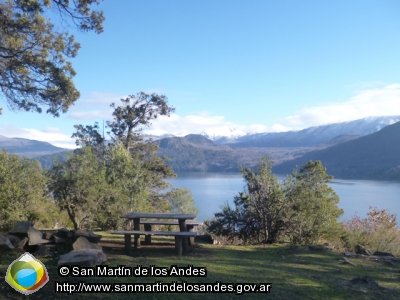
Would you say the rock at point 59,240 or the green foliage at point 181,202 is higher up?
the rock at point 59,240

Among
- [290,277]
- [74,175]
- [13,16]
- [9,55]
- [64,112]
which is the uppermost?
[13,16]

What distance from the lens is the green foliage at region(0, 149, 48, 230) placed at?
37.8 ft

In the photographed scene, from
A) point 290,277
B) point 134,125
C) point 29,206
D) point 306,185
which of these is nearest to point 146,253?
point 290,277

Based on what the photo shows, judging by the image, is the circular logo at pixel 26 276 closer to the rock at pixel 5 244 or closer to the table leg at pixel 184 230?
the rock at pixel 5 244

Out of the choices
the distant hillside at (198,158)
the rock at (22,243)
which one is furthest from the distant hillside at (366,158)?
the rock at (22,243)

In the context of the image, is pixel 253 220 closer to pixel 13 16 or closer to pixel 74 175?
pixel 74 175

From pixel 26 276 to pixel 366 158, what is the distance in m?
118

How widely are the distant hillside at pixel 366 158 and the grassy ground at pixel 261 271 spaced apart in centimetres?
7809

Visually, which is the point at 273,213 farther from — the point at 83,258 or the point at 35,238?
the point at 83,258

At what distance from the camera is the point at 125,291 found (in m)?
5.27

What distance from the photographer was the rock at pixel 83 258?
593cm

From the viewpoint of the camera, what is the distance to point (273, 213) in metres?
13.2

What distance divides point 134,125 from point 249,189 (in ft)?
53.0

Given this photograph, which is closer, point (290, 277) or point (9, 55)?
point (290, 277)
